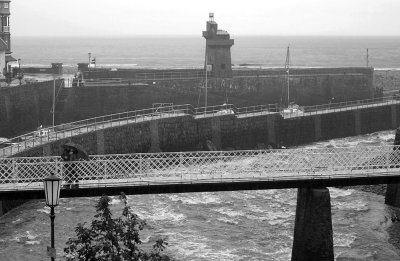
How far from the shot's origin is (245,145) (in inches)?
2228

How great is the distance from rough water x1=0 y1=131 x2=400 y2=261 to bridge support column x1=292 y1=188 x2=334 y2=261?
102 inches

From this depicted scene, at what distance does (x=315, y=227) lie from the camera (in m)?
28.5

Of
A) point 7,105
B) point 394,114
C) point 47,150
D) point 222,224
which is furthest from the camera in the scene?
point 394,114

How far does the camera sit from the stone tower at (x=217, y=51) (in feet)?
239

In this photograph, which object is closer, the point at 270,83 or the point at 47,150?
the point at 47,150

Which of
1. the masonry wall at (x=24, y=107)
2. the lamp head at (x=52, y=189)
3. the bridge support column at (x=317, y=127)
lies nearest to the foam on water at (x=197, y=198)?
the bridge support column at (x=317, y=127)

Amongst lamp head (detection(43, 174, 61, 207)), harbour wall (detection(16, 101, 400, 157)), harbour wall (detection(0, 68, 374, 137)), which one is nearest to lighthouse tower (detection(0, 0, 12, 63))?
harbour wall (detection(0, 68, 374, 137))

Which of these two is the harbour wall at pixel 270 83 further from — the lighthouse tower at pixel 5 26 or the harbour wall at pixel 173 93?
the lighthouse tower at pixel 5 26

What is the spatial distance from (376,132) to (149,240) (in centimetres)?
3723

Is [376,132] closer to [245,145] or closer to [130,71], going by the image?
[245,145]

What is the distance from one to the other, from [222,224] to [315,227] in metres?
8.05

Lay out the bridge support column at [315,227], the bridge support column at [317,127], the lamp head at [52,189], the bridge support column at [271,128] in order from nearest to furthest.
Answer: the lamp head at [52,189] < the bridge support column at [315,227] < the bridge support column at [271,128] < the bridge support column at [317,127]

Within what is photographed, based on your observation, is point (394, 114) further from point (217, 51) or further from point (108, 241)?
point (108, 241)

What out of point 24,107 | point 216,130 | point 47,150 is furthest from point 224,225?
point 24,107
